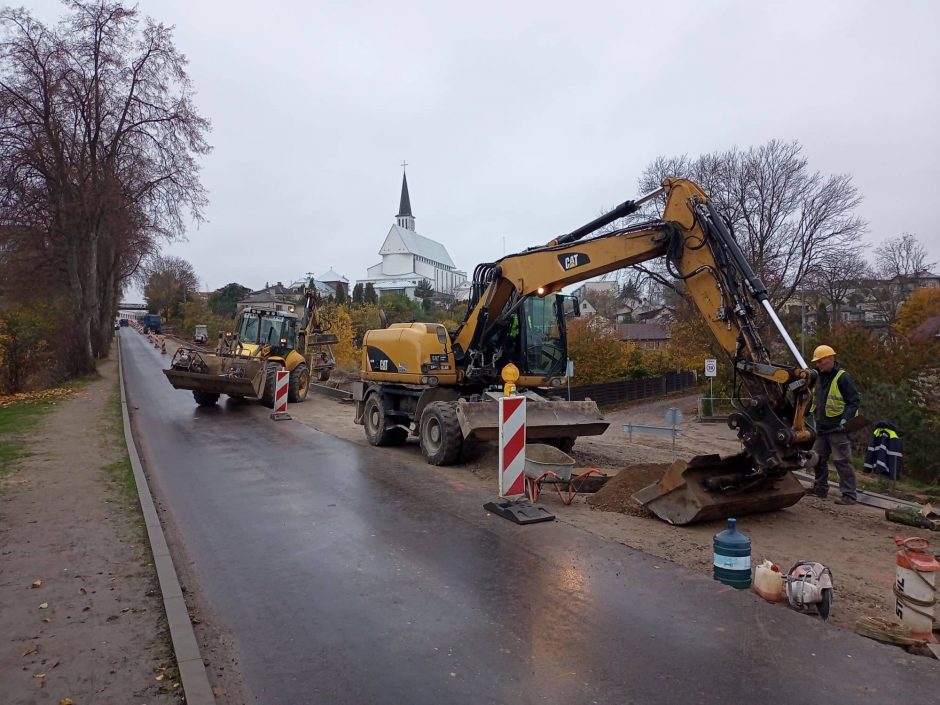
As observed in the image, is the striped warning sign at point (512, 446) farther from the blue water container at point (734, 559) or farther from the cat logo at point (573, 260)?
the blue water container at point (734, 559)

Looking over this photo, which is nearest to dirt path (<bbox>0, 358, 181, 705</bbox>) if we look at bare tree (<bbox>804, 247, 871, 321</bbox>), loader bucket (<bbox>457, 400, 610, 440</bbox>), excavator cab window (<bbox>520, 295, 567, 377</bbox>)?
loader bucket (<bbox>457, 400, 610, 440</bbox>)

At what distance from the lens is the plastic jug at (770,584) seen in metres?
4.87

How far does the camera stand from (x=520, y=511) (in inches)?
284

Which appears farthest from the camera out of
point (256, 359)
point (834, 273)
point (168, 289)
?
point (168, 289)

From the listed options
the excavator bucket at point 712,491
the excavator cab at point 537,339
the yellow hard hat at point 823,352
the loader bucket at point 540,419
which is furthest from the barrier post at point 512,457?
the yellow hard hat at point 823,352

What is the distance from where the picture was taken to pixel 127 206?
89.0 feet

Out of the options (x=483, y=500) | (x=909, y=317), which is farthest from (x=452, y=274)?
(x=483, y=500)

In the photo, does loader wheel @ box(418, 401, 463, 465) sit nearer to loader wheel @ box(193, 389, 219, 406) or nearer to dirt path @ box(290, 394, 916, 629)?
dirt path @ box(290, 394, 916, 629)

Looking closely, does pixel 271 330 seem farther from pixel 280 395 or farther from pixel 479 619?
pixel 479 619

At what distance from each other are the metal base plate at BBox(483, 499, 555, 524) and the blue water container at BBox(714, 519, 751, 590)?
220cm

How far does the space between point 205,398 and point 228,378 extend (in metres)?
2.23

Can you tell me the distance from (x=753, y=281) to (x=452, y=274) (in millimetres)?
134741

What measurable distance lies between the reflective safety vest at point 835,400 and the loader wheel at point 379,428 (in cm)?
724

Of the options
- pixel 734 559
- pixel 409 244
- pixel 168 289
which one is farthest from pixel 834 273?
pixel 409 244
